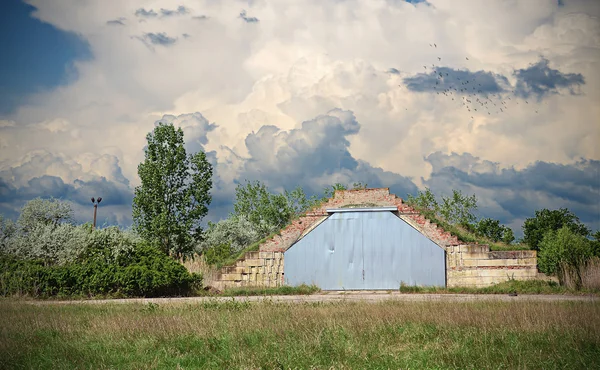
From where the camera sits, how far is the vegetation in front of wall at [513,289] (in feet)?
80.4

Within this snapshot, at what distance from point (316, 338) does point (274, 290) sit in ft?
51.1

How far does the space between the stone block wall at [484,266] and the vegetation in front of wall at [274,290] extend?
6580mm

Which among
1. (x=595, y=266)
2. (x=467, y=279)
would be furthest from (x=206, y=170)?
(x=595, y=266)

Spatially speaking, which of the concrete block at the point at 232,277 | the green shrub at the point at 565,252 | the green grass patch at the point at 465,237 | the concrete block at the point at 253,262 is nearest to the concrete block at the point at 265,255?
the concrete block at the point at 253,262

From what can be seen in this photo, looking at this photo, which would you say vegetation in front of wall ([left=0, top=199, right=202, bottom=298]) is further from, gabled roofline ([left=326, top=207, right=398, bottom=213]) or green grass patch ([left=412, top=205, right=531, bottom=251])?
green grass patch ([left=412, top=205, right=531, bottom=251])

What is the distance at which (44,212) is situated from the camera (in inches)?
1377

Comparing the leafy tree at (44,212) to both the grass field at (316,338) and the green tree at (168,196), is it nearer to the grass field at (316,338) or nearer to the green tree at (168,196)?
the green tree at (168,196)

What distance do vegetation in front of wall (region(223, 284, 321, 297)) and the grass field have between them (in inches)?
389

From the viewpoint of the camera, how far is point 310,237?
29594 mm

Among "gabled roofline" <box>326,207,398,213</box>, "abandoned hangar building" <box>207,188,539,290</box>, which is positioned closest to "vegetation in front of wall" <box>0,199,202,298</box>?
"abandoned hangar building" <box>207,188,539,290</box>

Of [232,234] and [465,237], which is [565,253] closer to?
[465,237]

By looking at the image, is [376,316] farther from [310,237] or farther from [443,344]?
[310,237]

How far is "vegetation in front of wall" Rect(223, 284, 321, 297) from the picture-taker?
86.8ft

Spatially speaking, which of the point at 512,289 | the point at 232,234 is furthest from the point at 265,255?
the point at 232,234
